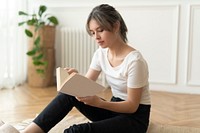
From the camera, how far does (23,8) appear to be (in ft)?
11.8

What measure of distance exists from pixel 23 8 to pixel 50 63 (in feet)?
2.26

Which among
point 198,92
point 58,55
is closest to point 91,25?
point 198,92

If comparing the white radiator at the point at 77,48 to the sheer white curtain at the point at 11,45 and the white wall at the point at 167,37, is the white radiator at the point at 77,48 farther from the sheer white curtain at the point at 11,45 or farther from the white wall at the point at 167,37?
the sheer white curtain at the point at 11,45

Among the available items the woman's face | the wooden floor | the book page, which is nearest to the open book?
the book page

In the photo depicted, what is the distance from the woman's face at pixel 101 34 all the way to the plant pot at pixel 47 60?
2.07 metres

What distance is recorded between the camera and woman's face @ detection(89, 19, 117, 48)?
1416 mm

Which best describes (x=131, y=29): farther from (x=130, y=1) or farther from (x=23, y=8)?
(x=23, y=8)

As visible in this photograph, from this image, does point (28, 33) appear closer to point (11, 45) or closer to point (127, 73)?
point (11, 45)

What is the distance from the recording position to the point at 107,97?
3041 mm

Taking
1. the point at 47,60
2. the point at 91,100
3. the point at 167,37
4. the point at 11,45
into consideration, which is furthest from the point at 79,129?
the point at 11,45

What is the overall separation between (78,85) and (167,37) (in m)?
2.15

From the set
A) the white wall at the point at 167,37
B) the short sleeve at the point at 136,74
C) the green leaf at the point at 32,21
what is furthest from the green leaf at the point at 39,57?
the short sleeve at the point at 136,74

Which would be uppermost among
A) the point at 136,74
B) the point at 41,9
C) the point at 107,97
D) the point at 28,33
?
the point at 41,9

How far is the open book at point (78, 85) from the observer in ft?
4.19
